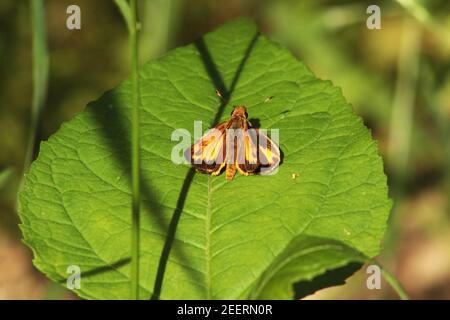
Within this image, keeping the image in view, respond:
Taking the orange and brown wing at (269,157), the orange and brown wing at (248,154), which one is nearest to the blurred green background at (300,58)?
the orange and brown wing at (248,154)

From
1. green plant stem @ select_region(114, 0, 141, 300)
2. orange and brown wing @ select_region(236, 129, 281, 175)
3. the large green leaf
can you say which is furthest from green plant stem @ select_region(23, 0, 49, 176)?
green plant stem @ select_region(114, 0, 141, 300)

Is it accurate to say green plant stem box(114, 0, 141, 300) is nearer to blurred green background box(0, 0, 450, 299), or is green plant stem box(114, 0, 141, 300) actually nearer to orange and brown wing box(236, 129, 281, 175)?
orange and brown wing box(236, 129, 281, 175)

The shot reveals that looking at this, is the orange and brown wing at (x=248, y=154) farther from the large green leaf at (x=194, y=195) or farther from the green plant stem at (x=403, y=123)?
the green plant stem at (x=403, y=123)

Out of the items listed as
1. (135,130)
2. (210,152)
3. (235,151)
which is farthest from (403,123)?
(135,130)

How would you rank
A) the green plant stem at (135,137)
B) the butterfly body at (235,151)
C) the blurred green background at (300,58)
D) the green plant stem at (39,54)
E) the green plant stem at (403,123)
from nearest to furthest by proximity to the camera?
the green plant stem at (135,137)
the butterfly body at (235,151)
the green plant stem at (39,54)
the green plant stem at (403,123)
the blurred green background at (300,58)
